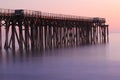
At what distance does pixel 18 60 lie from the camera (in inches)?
1501

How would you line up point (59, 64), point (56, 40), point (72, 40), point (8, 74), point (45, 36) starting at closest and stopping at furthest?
point (8, 74), point (59, 64), point (45, 36), point (56, 40), point (72, 40)

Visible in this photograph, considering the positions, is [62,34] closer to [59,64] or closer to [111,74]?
[59,64]

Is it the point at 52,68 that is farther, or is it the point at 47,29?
the point at 47,29

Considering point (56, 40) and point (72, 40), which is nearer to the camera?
point (56, 40)

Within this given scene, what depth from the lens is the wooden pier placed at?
4528 centimetres

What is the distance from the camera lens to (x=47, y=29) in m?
54.2

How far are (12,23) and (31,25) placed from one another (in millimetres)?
3329

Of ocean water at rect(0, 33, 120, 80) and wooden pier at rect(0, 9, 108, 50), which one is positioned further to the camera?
wooden pier at rect(0, 9, 108, 50)

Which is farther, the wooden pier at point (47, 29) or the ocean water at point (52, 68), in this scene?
the wooden pier at point (47, 29)

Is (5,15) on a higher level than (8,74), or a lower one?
higher

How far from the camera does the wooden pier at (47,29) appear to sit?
45.3 metres

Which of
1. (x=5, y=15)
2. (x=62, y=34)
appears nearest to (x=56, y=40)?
(x=62, y=34)

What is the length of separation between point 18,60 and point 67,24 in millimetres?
21464

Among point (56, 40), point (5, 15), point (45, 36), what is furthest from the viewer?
A: point (56, 40)
